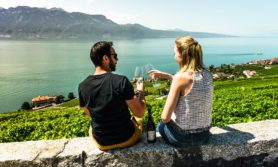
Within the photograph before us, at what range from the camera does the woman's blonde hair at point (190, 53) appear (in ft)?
12.5

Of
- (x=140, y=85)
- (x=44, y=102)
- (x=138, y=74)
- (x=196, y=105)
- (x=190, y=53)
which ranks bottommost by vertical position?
(x=44, y=102)

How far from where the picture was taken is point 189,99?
3.86m

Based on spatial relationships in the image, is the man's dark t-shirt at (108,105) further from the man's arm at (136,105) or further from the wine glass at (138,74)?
the wine glass at (138,74)

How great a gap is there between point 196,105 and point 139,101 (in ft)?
2.30

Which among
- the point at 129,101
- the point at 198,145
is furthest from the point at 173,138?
Result: the point at 129,101

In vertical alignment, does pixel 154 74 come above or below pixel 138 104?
above

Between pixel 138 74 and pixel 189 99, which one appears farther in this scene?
pixel 138 74

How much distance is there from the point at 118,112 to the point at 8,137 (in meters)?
4.33

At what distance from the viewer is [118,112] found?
12.9 feet

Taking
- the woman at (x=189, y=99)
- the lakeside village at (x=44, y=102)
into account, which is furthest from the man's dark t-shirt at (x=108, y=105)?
the lakeside village at (x=44, y=102)

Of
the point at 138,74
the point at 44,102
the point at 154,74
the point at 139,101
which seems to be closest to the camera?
the point at 139,101

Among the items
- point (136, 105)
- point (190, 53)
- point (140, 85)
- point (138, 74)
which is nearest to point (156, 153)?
point (136, 105)

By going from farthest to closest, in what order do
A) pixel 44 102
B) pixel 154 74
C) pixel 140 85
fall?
pixel 44 102, pixel 154 74, pixel 140 85

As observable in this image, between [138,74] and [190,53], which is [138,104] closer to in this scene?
[138,74]
